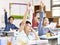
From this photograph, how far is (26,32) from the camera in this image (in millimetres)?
1771

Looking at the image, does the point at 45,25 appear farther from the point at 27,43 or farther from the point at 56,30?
the point at 27,43

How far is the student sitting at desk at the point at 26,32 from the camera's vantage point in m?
1.76

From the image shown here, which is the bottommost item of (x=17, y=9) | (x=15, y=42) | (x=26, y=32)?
(x=15, y=42)

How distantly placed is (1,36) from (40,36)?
1.37ft

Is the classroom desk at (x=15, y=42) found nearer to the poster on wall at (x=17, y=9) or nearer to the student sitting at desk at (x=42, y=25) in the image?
the student sitting at desk at (x=42, y=25)

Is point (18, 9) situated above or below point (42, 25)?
above

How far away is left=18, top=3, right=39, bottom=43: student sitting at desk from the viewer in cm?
176

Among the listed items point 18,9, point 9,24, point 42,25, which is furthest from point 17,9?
point 42,25

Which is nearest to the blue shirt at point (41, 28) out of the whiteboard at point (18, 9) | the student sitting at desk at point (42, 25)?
the student sitting at desk at point (42, 25)

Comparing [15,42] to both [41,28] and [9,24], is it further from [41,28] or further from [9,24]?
[41,28]

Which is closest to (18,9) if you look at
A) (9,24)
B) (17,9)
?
(17,9)

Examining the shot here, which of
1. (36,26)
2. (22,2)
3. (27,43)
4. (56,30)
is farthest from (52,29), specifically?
(22,2)

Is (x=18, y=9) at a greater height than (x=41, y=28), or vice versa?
(x=18, y=9)

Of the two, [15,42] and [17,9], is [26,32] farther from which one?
[17,9]
